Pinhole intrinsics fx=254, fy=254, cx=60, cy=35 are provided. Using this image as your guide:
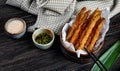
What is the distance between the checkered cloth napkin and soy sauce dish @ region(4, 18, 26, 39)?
0.10 feet

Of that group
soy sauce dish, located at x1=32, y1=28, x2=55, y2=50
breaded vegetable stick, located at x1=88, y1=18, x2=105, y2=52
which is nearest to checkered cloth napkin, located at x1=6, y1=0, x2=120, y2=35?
soy sauce dish, located at x1=32, y1=28, x2=55, y2=50

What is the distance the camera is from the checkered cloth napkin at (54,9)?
0.92 m

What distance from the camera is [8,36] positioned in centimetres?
91

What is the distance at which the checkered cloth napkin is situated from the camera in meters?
0.92

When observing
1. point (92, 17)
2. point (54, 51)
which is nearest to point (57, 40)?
point (54, 51)

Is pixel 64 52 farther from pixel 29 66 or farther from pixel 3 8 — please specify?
pixel 3 8

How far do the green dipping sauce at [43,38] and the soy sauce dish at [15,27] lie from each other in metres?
0.06

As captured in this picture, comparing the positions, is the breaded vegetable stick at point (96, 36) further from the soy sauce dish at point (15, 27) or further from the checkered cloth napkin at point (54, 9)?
the soy sauce dish at point (15, 27)

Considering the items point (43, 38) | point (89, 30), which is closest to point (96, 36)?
point (89, 30)

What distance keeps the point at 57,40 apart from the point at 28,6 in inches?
7.0

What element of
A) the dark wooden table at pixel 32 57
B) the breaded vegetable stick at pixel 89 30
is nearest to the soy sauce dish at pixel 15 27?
the dark wooden table at pixel 32 57

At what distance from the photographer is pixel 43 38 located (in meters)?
0.88

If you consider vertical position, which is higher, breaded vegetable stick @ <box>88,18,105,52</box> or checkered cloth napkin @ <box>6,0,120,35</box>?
checkered cloth napkin @ <box>6,0,120,35</box>

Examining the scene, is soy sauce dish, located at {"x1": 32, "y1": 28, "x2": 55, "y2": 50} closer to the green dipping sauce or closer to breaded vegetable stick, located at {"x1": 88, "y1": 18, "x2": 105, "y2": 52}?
the green dipping sauce
